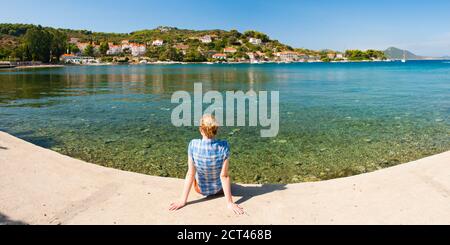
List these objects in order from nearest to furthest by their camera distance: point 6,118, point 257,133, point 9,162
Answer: point 9,162 < point 257,133 < point 6,118

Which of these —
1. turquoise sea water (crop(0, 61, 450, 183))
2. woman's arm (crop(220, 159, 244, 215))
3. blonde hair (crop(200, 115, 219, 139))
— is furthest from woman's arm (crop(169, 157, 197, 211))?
turquoise sea water (crop(0, 61, 450, 183))

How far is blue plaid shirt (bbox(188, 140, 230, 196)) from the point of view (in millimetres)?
6496

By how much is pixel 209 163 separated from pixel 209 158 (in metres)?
0.12

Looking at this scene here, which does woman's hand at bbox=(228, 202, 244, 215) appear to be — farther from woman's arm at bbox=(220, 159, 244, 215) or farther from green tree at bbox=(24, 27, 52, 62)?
green tree at bbox=(24, 27, 52, 62)

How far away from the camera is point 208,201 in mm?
6750

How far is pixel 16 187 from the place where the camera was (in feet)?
23.7

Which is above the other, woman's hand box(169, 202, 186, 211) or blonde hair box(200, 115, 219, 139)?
blonde hair box(200, 115, 219, 139)

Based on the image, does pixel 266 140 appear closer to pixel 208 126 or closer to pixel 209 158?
pixel 209 158

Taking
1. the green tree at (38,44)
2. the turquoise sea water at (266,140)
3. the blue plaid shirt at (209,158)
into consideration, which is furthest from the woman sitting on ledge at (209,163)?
the green tree at (38,44)

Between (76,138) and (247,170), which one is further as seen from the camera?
(76,138)
